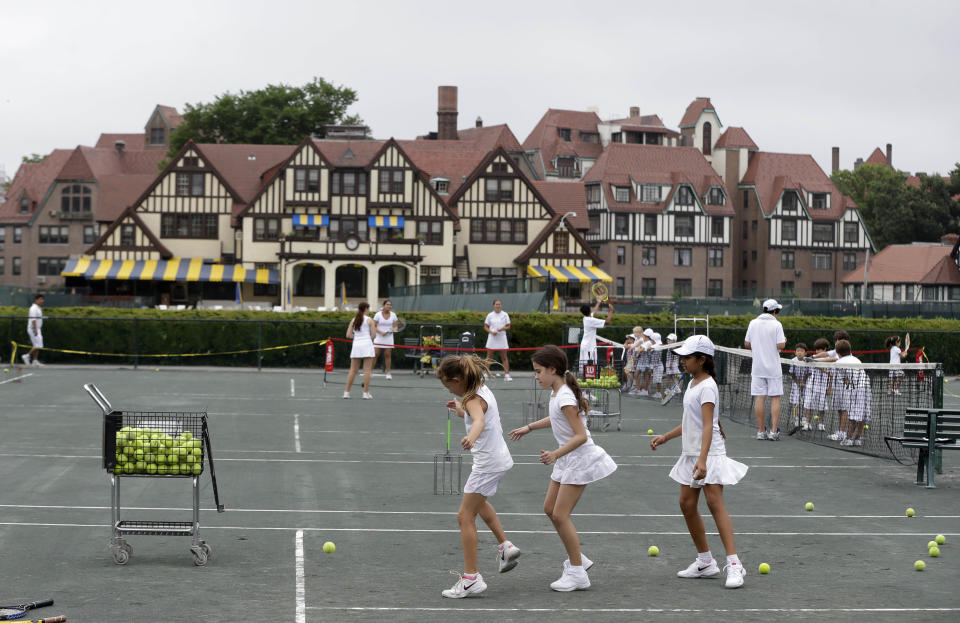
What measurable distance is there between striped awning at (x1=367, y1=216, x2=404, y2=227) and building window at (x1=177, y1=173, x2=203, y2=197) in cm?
1053

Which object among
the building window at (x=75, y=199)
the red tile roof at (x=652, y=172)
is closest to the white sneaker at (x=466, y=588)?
the red tile roof at (x=652, y=172)

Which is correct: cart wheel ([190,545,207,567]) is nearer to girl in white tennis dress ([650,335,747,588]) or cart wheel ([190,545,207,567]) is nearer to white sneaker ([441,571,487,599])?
white sneaker ([441,571,487,599])

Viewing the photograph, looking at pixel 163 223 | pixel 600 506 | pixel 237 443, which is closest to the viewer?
pixel 600 506

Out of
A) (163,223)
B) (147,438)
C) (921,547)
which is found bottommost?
(921,547)

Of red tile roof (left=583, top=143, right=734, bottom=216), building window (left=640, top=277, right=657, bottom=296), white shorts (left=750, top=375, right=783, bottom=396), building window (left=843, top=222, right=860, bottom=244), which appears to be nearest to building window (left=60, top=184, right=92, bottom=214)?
red tile roof (left=583, top=143, right=734, bottom=216)

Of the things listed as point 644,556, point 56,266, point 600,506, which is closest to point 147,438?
point 644,556

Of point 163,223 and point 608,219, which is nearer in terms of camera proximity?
point 163,223

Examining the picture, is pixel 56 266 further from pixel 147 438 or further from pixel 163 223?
pixel 147 438

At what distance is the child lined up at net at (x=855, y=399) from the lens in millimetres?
17891

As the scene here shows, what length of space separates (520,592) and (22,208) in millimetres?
96479

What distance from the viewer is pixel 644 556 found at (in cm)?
1013

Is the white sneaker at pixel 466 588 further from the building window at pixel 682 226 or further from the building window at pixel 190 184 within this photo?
the building window at pixel 682 226

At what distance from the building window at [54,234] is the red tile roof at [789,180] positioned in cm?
5315

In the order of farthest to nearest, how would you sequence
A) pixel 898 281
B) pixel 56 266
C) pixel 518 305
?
pixel 56 266 → pixel 898 281 → pixel 518 305
